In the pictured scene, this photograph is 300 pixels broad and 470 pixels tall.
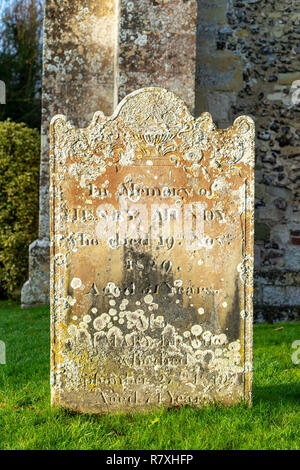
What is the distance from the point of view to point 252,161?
310cm

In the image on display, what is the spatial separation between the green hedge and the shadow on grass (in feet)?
18.8

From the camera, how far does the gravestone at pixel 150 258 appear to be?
303 centimetres

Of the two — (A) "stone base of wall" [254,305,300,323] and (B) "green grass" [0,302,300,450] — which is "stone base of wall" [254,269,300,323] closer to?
(A) "stone base of wall" [254,305,300,323]

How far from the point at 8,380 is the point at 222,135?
8.31 feet

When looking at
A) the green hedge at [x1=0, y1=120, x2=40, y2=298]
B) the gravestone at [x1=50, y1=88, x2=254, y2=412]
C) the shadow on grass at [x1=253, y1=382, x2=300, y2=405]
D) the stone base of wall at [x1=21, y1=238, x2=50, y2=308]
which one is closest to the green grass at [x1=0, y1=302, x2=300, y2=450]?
the shadow on grass at [x1=253, y1=382, x2=300, y2=405]

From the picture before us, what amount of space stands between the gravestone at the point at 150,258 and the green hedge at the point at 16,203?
17.6 ft

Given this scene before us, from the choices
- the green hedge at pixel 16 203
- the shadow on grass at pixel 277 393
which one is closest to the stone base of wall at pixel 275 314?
the shadow on grass at pixel 277 393

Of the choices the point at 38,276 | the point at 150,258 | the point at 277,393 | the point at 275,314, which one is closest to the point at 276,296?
the point at 275,314

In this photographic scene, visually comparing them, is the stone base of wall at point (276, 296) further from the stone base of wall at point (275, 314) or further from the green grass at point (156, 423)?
the green grass at point (156, 423)

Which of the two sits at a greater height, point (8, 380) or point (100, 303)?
point (100, 303)

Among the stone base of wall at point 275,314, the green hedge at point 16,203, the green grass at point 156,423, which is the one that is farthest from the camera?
the green hedge at point 16,203

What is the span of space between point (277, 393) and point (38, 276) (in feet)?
14.7
